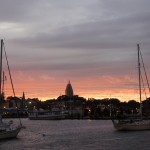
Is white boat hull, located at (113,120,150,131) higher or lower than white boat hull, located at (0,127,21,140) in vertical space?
higher

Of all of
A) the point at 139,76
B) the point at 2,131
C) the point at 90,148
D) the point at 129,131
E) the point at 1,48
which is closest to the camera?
the point at 90,148

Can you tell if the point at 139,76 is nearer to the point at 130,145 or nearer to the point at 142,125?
the point at 142,125

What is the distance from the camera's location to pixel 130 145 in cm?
5919

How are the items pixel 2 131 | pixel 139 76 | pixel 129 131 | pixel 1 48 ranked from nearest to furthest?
1. pixel 2 131
2. pixel 1 48
3. pixel 129 131
4. pixel 139 76

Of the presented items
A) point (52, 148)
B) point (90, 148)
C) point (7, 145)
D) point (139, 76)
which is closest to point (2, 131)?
point (7, 145)

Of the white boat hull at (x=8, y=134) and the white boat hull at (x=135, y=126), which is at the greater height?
the white boat hull at (x=135, y=126)

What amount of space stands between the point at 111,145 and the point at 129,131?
2210 centimetres

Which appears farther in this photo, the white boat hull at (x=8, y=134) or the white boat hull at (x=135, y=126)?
the white boat hull at (x=135, y=126)

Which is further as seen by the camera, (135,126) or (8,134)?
(135,126)

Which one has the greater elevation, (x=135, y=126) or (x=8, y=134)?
(x=135, y=126)

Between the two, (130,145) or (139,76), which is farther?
(139,76)

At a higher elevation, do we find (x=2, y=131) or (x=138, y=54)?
(x=138, y=54)

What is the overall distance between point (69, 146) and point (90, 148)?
13.4ft

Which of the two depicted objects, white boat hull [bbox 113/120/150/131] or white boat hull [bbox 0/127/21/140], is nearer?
white boat hull [bbox 0/127/21/140]
